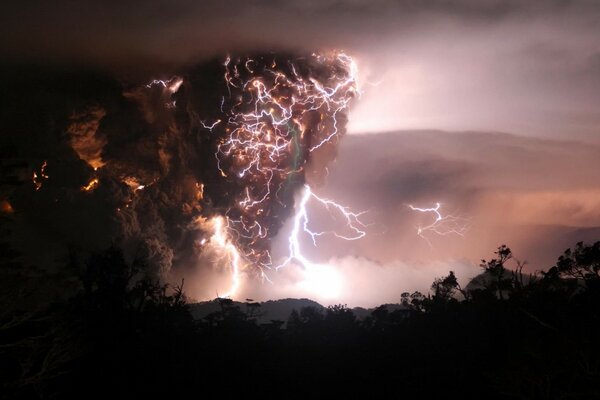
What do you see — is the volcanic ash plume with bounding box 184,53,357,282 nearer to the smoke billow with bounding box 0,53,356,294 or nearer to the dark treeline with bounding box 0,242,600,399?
the smoke billow with bounding box 0,53,356,294

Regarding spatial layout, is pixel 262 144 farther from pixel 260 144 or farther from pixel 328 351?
pixel 328 351

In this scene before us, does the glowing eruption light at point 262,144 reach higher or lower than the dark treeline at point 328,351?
higher

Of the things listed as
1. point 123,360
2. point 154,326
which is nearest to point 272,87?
point 154,326

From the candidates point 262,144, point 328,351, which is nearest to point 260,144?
point 262,144

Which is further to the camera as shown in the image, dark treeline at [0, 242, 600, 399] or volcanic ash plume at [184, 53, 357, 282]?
volcanic ash plume at [184, 53, 357, 282]

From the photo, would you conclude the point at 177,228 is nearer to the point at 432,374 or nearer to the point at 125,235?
the point at 125,235

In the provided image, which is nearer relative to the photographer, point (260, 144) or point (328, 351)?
point (328, 351)

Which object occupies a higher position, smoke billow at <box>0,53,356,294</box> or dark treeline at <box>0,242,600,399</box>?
smoke billow at <box>0,53,356,294</box>

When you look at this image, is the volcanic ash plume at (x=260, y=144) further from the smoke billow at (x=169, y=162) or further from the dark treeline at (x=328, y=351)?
the dark treeline at (x=328, y=351)
